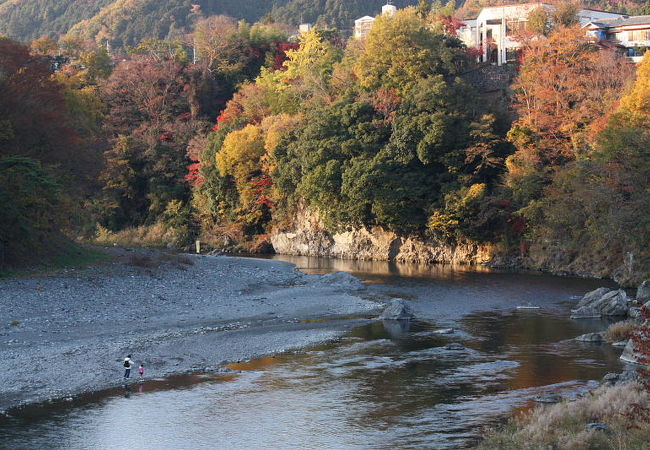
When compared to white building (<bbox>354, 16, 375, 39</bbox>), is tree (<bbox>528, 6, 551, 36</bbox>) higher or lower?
lower

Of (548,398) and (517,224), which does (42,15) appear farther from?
(548,398)

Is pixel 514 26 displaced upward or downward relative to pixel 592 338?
upward

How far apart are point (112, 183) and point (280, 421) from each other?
62.5m

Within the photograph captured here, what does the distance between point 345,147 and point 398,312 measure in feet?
88.2

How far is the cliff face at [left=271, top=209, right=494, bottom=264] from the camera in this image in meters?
58.7

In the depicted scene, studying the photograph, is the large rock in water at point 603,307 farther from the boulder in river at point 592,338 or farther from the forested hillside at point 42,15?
the forested hillside at point 42,15

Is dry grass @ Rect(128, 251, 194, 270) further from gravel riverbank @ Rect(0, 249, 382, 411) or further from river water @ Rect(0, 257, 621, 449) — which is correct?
river water @ Rect(0, 257, 621, 449)

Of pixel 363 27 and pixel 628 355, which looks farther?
pixel 363 27

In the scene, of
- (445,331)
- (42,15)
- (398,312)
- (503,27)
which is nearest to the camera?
(445,331)

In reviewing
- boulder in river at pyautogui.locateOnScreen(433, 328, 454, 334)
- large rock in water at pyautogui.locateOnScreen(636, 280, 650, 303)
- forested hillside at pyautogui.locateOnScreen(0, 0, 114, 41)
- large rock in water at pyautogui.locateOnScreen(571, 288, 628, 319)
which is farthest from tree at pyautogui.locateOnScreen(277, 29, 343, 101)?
forested hillside at pyautogui.locateOnScreen(0, 0, 114, 41)

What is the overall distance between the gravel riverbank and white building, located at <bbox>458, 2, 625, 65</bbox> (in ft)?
108

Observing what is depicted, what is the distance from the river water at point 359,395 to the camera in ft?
66.2

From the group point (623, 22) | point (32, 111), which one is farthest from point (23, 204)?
point (623, 22)

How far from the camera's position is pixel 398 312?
118ft
